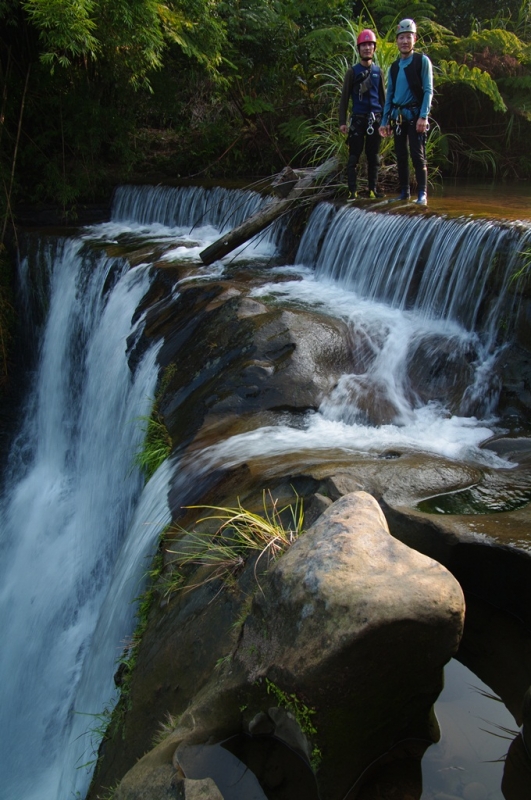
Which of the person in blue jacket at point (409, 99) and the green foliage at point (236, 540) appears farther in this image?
the person in blue jacket at point (409, 99)

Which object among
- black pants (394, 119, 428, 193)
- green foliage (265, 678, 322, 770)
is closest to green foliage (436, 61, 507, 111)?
black pants (394, 119, 428, 193)

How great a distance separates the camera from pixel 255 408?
4789 mm

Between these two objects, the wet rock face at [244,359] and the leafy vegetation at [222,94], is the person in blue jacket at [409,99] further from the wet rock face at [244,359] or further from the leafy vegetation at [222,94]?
the wet rock face at [244,359]

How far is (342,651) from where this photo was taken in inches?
85.7

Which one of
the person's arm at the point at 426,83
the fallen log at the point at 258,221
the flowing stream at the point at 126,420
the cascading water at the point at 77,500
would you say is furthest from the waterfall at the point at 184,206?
the person's arm at the point at 426,83

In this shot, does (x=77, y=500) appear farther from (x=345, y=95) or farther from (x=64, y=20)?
(x=64, y=20)

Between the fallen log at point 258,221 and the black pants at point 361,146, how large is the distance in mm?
527

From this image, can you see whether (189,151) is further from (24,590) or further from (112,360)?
(24,590)

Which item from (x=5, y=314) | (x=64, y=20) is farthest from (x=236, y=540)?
(x=5, y=314)

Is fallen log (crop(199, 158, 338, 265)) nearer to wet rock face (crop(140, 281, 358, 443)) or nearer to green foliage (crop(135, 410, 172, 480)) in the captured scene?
wet rock face (crop(140, 281, 358, 443))

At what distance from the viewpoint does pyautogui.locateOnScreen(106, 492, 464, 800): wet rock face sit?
2.21 m

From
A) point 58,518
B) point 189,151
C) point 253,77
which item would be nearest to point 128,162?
point 189,151

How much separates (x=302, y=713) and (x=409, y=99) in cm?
629

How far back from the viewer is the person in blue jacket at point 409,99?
6.55 metres
